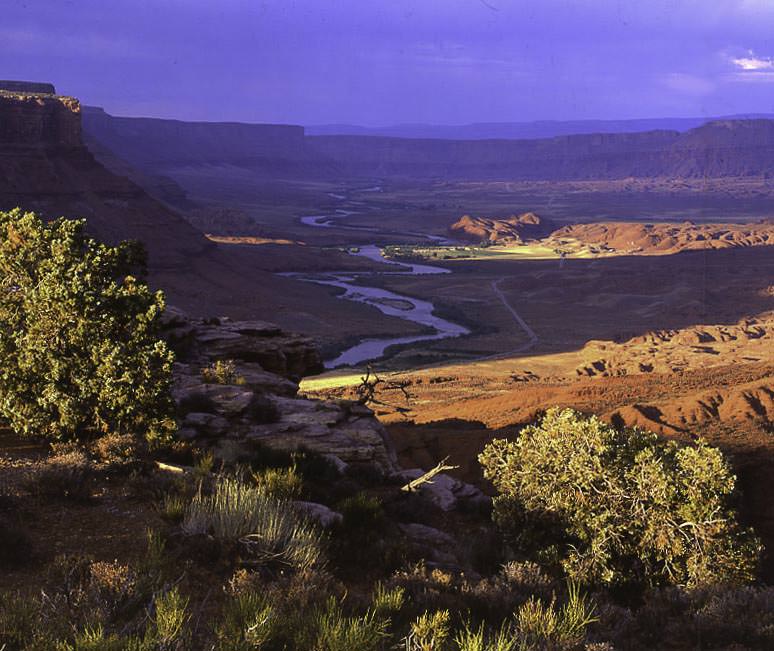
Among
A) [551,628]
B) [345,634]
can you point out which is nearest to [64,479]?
[345,634]

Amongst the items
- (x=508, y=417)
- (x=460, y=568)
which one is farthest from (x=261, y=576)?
(x=508, y=417)

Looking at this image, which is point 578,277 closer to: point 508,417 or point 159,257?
point 159,257

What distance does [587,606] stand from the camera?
7055 millimetres

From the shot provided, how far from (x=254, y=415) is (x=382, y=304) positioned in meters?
46.9

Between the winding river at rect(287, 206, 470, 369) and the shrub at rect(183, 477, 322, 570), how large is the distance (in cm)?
3223

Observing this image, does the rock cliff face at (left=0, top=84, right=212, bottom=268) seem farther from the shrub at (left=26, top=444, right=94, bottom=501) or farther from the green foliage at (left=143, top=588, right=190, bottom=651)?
the green foliage at (left=143, top=588, right=190, bottom=651)

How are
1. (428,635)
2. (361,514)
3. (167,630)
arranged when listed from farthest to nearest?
(361,514) → (428,635) → (167,630)

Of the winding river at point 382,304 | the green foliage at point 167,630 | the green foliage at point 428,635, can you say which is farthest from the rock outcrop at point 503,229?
the green foliage at point 167,630

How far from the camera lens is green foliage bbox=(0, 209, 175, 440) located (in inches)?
441

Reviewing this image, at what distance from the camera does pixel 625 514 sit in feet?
34.9

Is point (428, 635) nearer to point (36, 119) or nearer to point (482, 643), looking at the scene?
point (482, 643)

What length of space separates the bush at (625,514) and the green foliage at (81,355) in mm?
5232

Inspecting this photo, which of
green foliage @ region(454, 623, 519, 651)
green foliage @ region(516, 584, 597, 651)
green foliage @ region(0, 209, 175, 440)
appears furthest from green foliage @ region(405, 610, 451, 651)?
green foliage @ region(0, 209, 175, 440)

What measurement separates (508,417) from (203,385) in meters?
10.7
